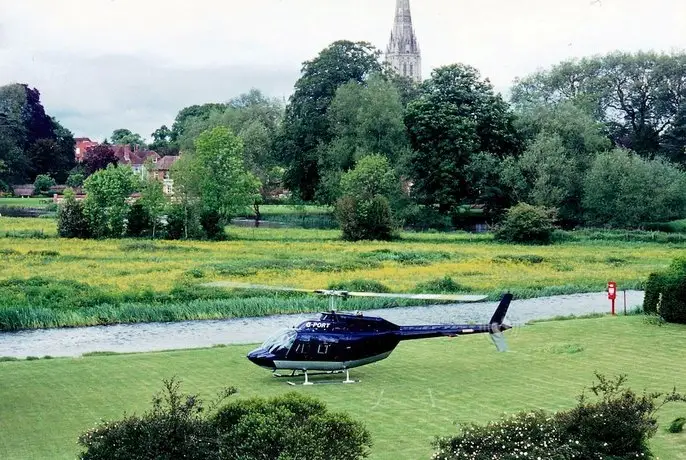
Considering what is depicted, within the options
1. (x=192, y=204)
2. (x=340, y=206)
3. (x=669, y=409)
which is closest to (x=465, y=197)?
(x=340, y=206)

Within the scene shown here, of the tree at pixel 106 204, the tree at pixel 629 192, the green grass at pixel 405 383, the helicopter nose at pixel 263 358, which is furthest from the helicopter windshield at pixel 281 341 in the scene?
the tree at pixel 629 192

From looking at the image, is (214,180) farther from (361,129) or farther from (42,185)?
(42,185)

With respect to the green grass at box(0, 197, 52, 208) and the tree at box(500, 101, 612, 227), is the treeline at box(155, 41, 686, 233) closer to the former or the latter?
the tree at box(500, 101, 612, 227)

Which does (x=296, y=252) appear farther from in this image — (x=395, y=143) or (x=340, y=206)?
(x=395, y=143)

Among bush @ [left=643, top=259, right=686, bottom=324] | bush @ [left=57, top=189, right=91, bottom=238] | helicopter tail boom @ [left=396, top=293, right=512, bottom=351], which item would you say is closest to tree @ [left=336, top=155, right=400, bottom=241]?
bush @ [left=57, top=189, right=91, bottom=238]

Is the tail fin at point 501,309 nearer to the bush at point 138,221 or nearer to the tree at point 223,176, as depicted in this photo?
the bush at point 138,221

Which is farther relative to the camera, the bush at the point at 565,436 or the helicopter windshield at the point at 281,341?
the helicopter windshield at the point at 281,341

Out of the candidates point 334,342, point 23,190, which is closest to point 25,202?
point 23,190
